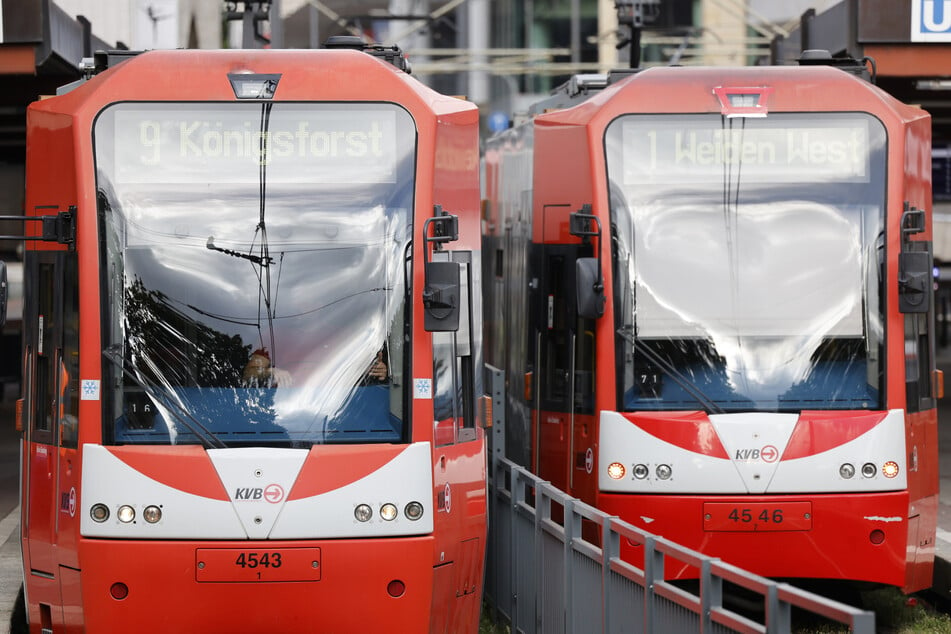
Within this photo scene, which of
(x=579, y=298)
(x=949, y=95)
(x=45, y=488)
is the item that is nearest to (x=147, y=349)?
(x=45, y=488)

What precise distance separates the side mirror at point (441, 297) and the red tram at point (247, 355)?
1 centimetres

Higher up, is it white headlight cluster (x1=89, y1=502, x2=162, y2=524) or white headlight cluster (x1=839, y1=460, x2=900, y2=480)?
white headlight cluster (x1=89, y1=502, x2=162, y2=524)

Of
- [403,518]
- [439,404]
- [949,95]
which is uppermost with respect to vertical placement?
[949,95]

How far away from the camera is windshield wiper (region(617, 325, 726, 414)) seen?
10.8 meters

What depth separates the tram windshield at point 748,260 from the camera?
35.4 ft

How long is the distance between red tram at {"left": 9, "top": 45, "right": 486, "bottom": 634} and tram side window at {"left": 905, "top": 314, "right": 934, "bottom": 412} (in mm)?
3353

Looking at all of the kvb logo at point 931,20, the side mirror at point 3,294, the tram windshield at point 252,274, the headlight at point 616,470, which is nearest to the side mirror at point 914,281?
the headlight at point 616,470

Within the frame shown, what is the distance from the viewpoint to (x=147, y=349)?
8727mm

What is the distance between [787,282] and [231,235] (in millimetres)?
3831

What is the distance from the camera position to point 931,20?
57.0 feet

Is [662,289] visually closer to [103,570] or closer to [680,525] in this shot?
[680,525]

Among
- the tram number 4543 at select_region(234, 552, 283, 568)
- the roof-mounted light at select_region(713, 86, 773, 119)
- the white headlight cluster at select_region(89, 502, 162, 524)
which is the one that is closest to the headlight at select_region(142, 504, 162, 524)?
the white headlight cluster at select_region(89, 502, 162, 524)

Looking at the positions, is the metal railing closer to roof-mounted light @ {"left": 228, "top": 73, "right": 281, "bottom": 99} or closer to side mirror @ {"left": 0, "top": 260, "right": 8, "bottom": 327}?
roof-mounted light @ {"left": 228, "top": 73, "right": 281, "bottom": 99}

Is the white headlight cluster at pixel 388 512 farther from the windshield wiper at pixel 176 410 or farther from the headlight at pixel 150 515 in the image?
the headlight at pixel 150 515
